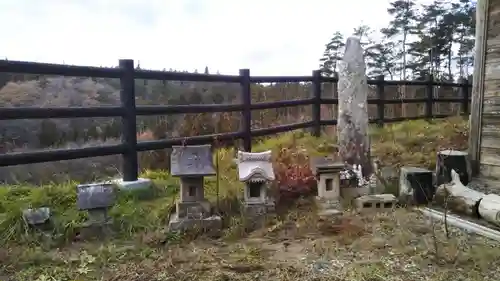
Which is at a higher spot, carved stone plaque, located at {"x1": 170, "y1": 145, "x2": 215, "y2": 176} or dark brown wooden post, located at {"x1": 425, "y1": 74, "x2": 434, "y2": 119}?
dark brown wooden post, located at {"x1": 425, "y1": 74, "x2": 434, "y2": 119}

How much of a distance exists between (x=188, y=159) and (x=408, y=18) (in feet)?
54.7

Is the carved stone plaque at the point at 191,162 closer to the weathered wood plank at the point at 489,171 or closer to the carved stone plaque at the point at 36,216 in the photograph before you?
the carved stone plaque at the point at 36,216

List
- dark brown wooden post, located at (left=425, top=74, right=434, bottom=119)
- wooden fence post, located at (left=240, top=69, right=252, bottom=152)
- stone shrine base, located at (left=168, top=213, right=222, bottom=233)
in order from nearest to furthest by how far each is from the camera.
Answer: stone shrine base, located at (left=168, top=213, right=222, bottom=233) → wooden fence post, located at (left=240, top=69, right=252, bottom=152) → dark brown wooden post, located at (left=425, top=74, right=434, bottom=119)

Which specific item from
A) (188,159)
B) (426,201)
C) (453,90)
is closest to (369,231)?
(426,201)

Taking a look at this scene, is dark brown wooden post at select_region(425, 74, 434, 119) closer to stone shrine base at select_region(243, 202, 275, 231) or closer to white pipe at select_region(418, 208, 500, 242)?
white pipe at select_region(418, 208, 500, 242)

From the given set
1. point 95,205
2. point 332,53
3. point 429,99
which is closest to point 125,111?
point 95,205

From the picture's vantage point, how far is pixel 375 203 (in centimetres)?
385

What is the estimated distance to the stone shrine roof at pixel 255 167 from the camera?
3.49m

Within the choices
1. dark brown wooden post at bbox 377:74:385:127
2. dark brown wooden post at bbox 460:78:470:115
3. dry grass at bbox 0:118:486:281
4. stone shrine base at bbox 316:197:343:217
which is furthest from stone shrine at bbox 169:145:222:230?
dark brown wooden post at bbox 460:78:470:115

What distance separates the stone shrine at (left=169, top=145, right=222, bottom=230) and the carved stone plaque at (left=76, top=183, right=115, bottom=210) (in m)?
0.52

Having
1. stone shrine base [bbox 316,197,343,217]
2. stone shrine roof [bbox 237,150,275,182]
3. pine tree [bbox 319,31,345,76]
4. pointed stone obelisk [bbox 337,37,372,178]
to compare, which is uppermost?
pine tree [bbox 319,31,345,76]

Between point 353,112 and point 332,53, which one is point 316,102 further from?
point 332,53

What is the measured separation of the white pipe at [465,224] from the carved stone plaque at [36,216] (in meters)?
3.22

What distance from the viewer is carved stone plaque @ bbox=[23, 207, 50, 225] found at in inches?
126
